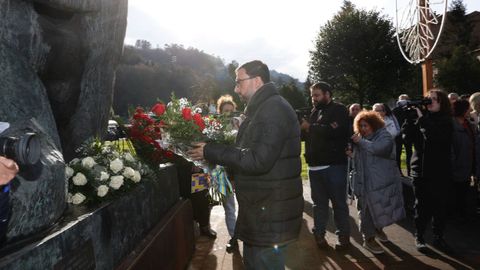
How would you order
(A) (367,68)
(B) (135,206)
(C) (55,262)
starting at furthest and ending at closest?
(A) (367,68) < (B) (135,206) < (C) (55,262)

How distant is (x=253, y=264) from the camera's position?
113 inches

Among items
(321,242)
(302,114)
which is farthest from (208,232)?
(302,114)

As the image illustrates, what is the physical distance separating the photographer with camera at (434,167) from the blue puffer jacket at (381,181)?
0.25 m

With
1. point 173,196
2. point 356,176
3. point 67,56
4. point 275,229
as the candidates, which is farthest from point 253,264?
point 356,176

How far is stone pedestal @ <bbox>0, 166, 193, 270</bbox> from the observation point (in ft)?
Answer: 6.11

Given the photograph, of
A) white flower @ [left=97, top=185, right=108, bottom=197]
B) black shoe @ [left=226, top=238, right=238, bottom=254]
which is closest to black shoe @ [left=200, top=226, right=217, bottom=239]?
black shoe @ [left=226, top=238, right=238, bottom=254]

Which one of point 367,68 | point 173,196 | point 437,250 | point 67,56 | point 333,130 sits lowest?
point 437,250

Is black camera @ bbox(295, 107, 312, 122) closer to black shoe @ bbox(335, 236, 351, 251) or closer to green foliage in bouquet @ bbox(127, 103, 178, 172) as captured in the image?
black shoe @ bbox(335, 236, 351, 251)

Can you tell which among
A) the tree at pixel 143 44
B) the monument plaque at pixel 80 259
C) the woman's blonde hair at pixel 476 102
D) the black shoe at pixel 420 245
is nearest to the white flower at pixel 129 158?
the monument plaque at pixel 80 259

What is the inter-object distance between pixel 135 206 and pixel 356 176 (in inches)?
120

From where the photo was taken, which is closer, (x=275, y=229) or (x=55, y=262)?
(x=55, y=262)

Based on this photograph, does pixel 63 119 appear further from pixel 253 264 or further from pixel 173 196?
pixel 253 264

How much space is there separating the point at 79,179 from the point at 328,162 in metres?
3.12

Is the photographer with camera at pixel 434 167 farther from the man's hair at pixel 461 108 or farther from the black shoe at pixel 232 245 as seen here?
the black shoe at pixel 232 245
